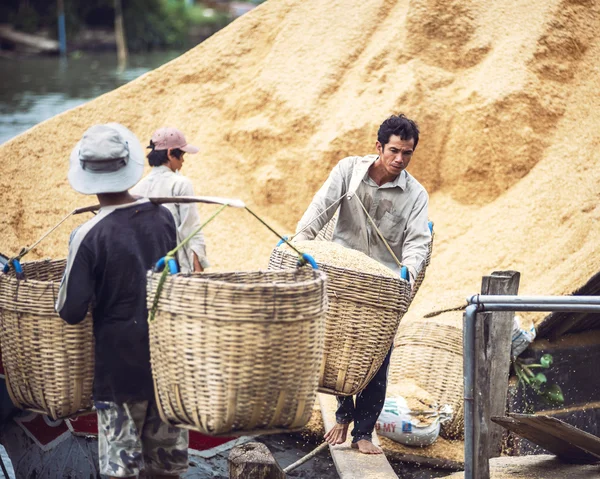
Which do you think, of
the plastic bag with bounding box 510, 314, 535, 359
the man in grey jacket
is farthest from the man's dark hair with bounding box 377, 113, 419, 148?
the plastic bag with bounding box 510, 314, 535, 359

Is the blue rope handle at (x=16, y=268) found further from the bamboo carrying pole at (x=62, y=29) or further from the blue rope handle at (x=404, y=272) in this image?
the bamboo carrying pole at (x=62, y=29)

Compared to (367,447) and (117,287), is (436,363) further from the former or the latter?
(117,287)

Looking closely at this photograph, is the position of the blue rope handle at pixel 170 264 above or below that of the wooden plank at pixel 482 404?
above

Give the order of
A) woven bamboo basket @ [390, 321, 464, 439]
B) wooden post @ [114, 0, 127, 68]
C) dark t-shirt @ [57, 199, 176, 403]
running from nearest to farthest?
1. dark t-shirt @ [57, 199, 176, 403]
2. woven bamboo basket @ [390, 321, 464, 439]
3. wooden post @ [114, 0, 127, 68]

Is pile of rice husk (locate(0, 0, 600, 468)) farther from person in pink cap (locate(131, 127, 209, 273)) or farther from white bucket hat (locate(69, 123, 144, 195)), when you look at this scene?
white bucket hat (locate(69, 123, 144, 195))

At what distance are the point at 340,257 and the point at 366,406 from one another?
0.97 metres

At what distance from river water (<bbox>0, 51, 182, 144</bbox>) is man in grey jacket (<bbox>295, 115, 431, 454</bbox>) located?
12.2 m

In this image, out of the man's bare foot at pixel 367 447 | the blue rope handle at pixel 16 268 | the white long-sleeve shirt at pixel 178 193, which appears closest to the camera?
the blue rope handle at pixel 16 268

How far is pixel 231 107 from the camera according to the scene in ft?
30.8

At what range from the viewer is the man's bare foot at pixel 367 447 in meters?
4.55

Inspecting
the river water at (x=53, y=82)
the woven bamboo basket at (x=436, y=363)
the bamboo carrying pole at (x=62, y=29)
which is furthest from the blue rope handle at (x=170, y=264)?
the bamboo carrying pole at (x=62, y=29)

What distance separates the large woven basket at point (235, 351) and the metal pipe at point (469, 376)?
0.50 meters

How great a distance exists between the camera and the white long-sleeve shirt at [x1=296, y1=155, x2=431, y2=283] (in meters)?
4.34

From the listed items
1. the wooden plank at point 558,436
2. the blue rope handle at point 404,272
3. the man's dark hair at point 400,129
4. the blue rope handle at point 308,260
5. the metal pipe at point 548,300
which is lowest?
the wooden plank at point 558,436
